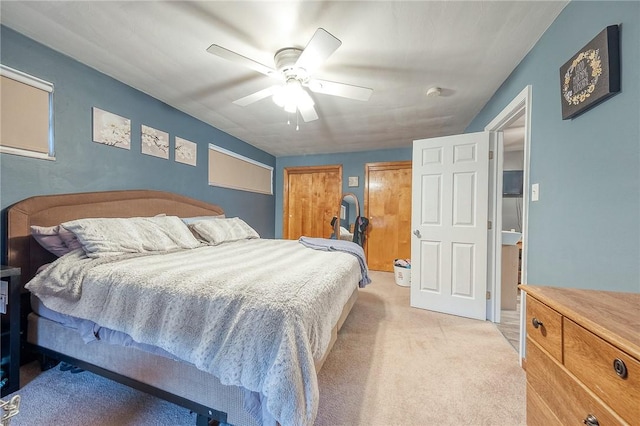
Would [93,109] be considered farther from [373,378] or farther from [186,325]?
[373,378]

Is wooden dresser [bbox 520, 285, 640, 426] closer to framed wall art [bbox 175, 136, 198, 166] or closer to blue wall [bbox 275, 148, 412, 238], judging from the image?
framed wall art [bbox 175, 136, 198, 166]

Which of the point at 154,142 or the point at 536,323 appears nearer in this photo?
the point at 536,323

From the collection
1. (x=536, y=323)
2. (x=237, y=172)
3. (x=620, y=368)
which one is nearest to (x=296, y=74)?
(x=536, y=323)

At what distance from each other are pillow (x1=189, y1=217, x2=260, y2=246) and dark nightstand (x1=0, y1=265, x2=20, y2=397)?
1255 millimetres

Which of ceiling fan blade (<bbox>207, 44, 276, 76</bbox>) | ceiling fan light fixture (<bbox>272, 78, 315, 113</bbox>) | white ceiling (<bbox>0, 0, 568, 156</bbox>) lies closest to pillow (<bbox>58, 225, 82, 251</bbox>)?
white ceiling (<bbox>0, 0, 568, 156</bbox>)

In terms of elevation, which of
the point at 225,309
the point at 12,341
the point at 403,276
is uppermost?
the point at 225,309

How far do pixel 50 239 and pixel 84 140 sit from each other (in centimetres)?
93

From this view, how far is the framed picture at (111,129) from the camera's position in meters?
2.16

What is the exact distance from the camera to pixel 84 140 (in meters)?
2.08

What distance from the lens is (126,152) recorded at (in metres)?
2.40

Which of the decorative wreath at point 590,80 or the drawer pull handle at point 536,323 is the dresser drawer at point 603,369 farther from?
the decorative wreath at point 590,80

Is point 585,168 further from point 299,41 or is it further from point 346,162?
point 346,162

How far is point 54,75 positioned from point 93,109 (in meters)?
0.30

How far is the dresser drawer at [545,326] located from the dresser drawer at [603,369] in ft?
0.11
